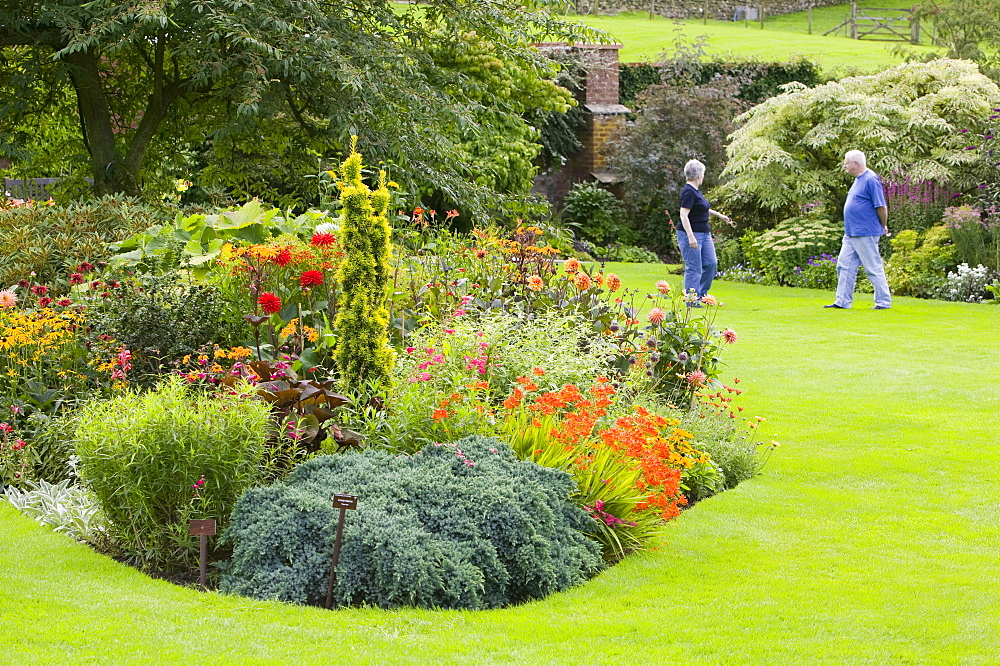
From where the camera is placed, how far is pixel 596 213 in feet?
68.1

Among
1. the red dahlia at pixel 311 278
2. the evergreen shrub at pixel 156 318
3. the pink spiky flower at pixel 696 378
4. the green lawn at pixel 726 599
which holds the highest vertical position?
the red dahlia at pixel 311 278

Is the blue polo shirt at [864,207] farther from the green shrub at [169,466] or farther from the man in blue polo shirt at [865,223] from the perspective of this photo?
the green shrub at [169,466]

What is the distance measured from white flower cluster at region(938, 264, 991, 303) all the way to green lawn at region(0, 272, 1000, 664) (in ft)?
23.4

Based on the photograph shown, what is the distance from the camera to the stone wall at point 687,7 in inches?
1623

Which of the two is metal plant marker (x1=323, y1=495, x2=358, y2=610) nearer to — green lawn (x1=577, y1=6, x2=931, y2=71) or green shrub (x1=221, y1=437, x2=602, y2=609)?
green shrub (x1=221, y1=437, x2=602, y2=609)

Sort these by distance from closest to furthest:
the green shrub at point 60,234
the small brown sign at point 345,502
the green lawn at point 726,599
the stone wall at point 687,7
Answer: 1. the green lawn at point 726,599
2. the small brown sign at point 345,502
3. the green shrub at point 60,234
4. the stone wall at point 687,7

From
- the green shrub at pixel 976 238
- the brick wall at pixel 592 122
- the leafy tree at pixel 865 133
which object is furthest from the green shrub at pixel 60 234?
the brick wall at pixel 592 122

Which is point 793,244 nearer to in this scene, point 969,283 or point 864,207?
point 969,283

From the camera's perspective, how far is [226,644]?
3385 mm

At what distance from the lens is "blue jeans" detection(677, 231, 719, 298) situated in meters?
12.1

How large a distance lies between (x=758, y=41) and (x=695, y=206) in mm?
26062

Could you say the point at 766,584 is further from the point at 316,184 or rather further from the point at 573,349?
the point at 316,184

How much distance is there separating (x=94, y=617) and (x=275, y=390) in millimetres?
1532

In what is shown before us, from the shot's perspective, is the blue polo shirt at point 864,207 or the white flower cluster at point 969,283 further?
the white flower cluster at point 969,283
